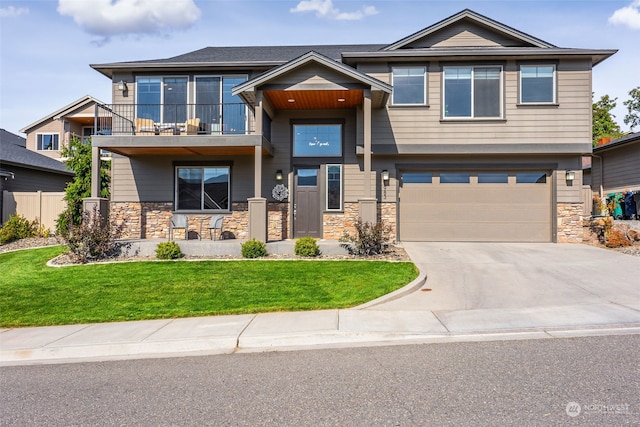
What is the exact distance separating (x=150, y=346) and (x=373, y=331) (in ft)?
9.97

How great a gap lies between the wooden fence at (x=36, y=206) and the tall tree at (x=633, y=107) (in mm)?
45694

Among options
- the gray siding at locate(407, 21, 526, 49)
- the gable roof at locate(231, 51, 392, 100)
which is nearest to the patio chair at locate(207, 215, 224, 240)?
the gable roof at locate(231, 51, 392, 100)

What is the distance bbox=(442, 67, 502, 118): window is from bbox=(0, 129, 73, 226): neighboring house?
18144 millimetres

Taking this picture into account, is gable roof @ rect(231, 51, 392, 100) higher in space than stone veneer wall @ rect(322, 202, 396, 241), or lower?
higher

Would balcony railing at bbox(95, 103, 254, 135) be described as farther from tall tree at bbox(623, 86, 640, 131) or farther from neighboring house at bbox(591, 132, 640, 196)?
tall tree at bbox(623, 86, 640, 131)

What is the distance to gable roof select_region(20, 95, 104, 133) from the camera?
25500 millimetres

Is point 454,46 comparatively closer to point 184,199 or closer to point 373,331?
point 184,199

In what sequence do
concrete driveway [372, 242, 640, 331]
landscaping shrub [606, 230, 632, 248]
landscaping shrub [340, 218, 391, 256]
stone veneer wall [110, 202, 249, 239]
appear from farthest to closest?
stone veneer wall [110, 202, 249, 239]
landscaping shrub [606, 230, 632, 248]
landscaping shrub [340, 218, 391, 256]
concrete driveway [372, 242, 640, 331]

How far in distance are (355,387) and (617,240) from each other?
40.6 ft

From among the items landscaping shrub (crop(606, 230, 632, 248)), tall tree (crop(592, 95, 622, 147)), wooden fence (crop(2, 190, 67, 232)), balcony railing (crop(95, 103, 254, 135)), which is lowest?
landscaping shrub (crop(606, 230, 632, 248))

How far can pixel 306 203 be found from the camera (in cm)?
1438

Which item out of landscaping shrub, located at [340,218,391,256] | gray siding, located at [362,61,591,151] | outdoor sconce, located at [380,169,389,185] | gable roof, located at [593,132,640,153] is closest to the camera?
landscaping shrub, located at [340,218,391,256]

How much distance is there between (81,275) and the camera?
9.86 m

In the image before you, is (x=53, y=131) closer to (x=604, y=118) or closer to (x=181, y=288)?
(x=181, y=288)
